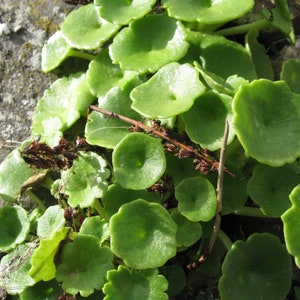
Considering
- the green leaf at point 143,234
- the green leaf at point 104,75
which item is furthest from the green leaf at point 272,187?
the green leaf at point 104,75

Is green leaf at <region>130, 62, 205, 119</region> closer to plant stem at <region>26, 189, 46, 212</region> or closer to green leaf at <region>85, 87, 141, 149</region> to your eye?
green leaf at <region>85, 87, 141, 149</region>

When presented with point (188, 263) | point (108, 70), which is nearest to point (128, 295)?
point (188, 263)

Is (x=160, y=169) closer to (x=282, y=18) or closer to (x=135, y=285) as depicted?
(x=135, y=285)

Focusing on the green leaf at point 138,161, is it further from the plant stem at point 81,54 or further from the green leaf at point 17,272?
the plant stem at point 81,54

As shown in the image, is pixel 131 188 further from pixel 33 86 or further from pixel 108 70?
pixel 33 86

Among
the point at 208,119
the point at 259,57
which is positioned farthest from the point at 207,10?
the point at 208,119
